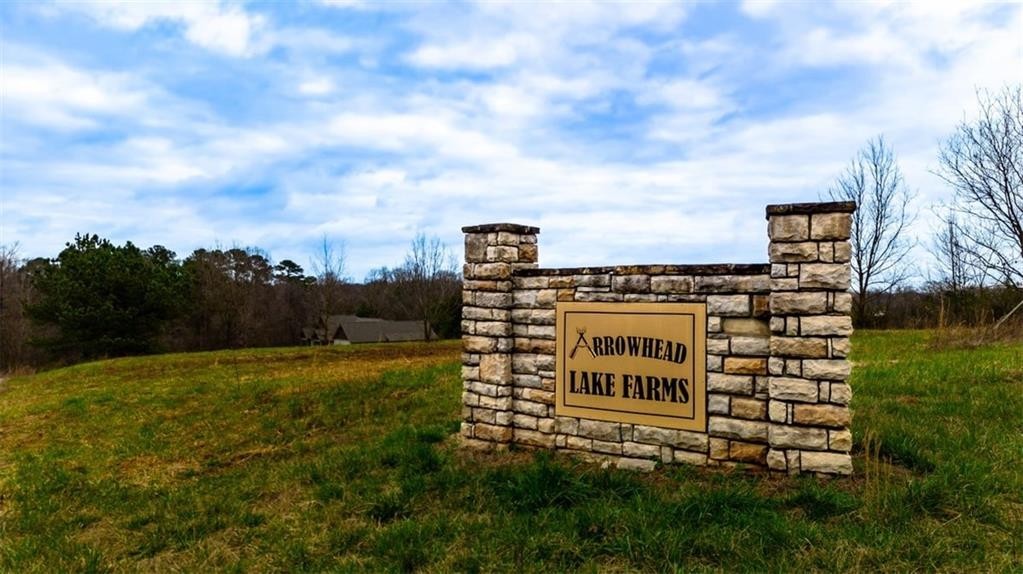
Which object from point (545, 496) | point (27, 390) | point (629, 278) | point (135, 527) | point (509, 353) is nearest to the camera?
point (545, 496)

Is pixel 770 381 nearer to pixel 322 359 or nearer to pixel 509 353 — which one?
pixel 509 353

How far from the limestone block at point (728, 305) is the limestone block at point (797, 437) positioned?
96 centimetres

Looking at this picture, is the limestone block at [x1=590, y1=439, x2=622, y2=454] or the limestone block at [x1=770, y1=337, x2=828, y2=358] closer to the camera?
the limestone block at [x1=770, y1=337, x2=828, y2=358]

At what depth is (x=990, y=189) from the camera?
57.8 ft

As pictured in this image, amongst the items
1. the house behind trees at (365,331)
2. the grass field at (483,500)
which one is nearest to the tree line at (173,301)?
the house behind trees at (365,331)

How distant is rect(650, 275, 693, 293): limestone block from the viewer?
17.5ft

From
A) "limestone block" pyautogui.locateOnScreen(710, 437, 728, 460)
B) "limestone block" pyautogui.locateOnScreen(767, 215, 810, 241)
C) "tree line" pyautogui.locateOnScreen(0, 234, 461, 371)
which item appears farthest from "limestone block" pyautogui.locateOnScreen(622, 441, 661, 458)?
"tree line" pyautogui.locateOnScreen(0, 234, 461, 371)

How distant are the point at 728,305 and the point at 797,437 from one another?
3.85 feet

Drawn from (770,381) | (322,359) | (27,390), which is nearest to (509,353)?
(770,381)

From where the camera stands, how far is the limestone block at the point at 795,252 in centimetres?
470

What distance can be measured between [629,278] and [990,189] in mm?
17810

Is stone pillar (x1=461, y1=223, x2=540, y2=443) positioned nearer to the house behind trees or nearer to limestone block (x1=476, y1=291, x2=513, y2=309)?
limestone block (x1=476, y1=291, x2=513, y2=309)

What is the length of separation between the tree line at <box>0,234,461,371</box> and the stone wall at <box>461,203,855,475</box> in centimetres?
2493

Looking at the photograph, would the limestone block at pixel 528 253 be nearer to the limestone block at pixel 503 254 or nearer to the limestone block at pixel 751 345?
the limestone block at pixel 503 254
